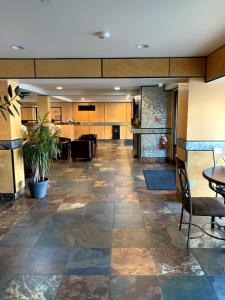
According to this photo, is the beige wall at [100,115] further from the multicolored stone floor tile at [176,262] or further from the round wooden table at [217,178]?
the multicolored stone floor tile at [176,262]

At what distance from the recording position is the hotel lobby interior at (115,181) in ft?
7.04

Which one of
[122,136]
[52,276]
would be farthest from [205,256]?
[122,136]

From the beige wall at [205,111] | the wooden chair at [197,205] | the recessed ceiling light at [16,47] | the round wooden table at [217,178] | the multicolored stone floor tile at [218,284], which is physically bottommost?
the multicolored stone floor tile at [218,284]

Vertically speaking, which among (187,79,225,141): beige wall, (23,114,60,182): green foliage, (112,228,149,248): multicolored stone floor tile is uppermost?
(187,79,225,141): beige wall

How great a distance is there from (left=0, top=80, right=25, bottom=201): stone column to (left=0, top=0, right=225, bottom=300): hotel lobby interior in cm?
2

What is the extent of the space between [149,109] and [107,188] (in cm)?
354

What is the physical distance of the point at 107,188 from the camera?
512 centimetres

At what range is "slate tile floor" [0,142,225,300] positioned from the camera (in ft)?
6.92

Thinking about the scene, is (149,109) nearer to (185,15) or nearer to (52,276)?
(185,15)

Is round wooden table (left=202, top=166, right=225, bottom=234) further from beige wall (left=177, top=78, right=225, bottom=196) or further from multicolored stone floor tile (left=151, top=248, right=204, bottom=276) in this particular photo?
beige wall (left=177, top=78, right=225, bottom=196)

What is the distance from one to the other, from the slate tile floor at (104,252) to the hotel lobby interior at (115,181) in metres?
0.01

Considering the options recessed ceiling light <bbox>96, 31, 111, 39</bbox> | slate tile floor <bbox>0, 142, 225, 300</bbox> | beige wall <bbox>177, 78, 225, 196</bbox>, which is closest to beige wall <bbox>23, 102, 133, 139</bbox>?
slate tile floor <bbox>0, 142, 225, 300</bbox>

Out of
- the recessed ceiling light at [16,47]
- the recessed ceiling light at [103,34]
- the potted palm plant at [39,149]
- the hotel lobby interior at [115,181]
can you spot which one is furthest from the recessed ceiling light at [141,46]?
the potted palm plant at [39,149]

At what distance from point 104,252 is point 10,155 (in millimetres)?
2641
